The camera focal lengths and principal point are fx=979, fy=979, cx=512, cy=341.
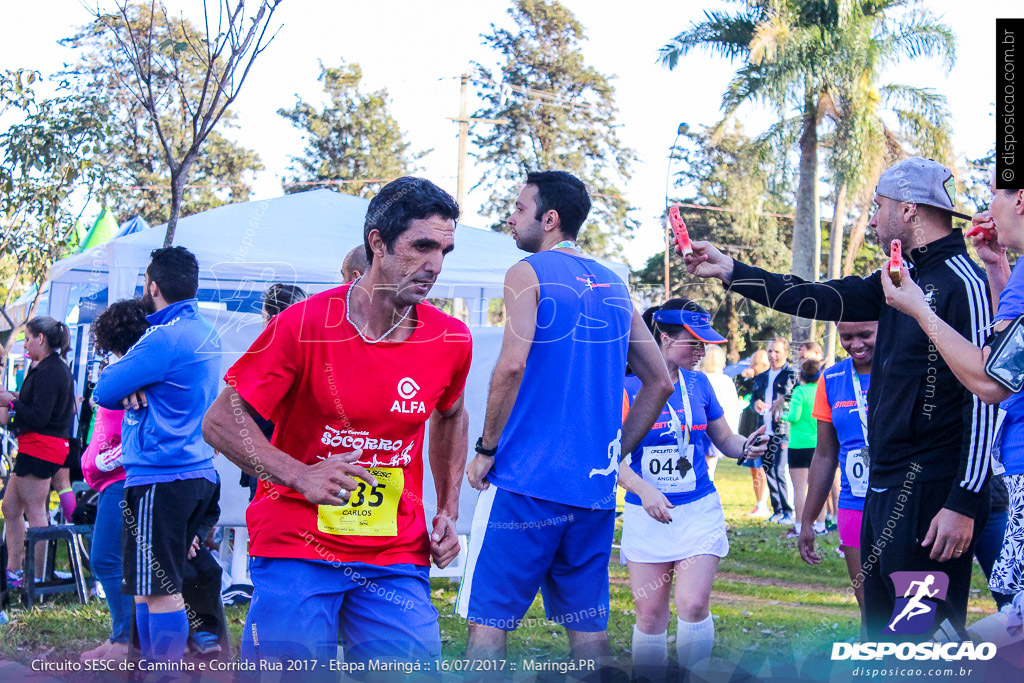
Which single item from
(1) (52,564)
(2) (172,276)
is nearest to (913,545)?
(2) (172,276)

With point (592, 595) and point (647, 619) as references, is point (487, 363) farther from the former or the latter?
point (592, 595)

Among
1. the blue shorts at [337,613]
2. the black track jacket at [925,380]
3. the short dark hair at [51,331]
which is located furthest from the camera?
the short dark hair at [51,331]

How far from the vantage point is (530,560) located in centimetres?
363

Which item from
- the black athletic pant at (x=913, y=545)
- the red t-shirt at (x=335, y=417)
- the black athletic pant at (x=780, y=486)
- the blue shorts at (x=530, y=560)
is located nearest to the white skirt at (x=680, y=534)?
the blue shorts at (x=530, y=560)

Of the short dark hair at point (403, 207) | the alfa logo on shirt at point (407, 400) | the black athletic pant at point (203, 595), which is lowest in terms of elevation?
the black athletic pant at point (203, 595)

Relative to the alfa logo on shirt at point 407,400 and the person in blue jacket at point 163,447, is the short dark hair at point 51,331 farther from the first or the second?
the alfa logo on shirt at point 407,400

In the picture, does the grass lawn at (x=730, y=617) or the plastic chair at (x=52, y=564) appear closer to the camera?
the grass lawn at (x=730, y=617)

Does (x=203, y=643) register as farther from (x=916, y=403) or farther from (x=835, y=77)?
(x=835, y=77)

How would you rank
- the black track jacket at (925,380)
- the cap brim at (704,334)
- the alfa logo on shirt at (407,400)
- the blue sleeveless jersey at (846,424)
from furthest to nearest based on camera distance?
the cap brim at (704,334) < the blue sleeveless jersey at (846,424) < the black track jacket at (925,380) < the alfa logo on shirt at (407,400)

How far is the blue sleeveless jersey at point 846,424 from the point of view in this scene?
Answer: 4.80 metres

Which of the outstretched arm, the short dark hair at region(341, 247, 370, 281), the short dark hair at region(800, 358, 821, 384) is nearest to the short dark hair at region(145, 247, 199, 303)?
the short dark hair at region(341, 247, 370, 281)

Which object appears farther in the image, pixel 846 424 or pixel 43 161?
pixel 43 161

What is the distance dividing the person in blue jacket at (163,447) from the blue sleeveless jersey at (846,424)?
3.17 m

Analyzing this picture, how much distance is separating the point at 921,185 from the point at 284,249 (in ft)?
18.2
